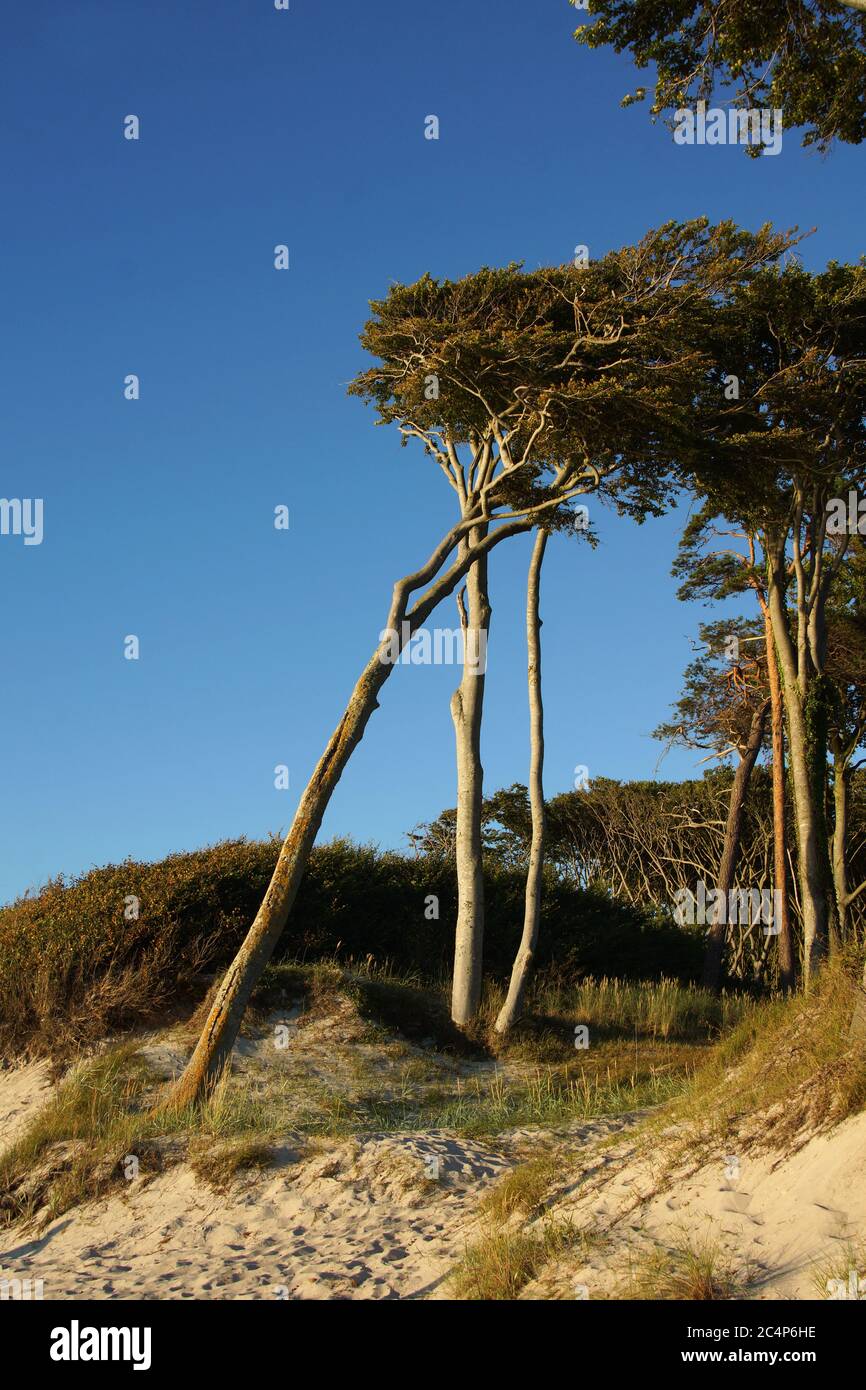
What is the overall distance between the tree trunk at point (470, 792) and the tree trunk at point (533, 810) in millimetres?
549

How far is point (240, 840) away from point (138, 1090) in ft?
23.5

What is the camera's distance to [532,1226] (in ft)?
24.8

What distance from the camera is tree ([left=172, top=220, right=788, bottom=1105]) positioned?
13.8 meters

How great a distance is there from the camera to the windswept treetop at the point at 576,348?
46.2 feet

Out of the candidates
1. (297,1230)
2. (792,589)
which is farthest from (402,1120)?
(792,589)

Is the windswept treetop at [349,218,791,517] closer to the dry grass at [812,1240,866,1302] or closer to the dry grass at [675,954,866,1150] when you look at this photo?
the dry grass at [675,954,866,1150]

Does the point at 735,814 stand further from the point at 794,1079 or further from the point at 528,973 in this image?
the point at 794,1079

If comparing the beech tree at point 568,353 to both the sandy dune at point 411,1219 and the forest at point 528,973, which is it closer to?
the forest at point 528,973

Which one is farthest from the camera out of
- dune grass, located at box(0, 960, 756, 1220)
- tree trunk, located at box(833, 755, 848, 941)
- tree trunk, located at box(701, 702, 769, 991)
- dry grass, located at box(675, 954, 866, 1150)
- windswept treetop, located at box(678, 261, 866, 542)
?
tree trunk, located at box(701, 702, 769, 991)

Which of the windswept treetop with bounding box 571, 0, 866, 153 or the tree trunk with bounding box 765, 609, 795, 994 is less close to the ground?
the windswept treetop with bounding box 571, 0, 866, 153

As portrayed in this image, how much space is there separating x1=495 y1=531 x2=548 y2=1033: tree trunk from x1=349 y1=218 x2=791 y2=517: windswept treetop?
272 cm

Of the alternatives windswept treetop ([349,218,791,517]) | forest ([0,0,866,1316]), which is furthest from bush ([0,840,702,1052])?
windswept treetop ([349,218,791,517])
